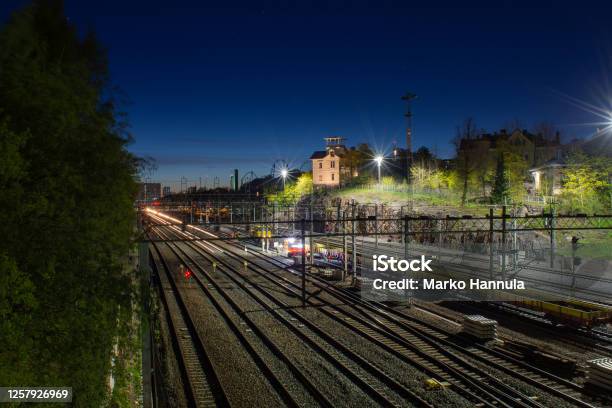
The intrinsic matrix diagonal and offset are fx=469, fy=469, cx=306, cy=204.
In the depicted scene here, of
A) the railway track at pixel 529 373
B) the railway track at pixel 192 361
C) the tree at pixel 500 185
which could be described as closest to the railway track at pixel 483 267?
the railway track at pixel 192 361

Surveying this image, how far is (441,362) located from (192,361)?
6.49 m

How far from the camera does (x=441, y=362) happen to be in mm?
12016

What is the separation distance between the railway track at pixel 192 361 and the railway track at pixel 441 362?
498 centimetres

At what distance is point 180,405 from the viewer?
10.1 meters

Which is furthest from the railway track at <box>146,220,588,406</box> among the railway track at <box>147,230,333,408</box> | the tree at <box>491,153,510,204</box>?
the tree at <box>491,153,510,204</box>

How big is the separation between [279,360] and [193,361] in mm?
2281

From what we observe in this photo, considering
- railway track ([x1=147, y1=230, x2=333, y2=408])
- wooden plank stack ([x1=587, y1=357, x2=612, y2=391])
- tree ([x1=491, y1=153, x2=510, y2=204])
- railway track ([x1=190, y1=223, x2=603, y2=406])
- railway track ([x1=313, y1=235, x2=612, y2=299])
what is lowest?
railway track ([x1=190, y1=223, x2=603, y2=406])

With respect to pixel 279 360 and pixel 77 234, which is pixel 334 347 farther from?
pixel 77 234

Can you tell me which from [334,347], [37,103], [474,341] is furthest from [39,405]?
A: [474,341]

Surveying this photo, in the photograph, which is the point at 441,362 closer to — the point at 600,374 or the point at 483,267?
the point at 600,374

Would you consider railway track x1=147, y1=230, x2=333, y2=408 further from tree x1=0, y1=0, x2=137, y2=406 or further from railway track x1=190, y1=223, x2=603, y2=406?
tree x1=0, y1=0, x2=137, y2=406

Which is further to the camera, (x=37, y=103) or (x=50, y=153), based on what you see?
(x=50, y=153)

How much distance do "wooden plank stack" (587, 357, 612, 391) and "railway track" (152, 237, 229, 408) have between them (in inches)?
318

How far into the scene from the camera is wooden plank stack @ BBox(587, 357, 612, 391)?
1005cm
